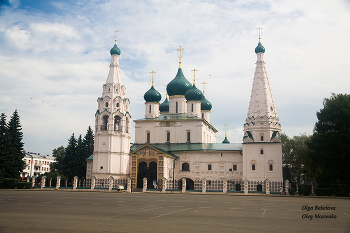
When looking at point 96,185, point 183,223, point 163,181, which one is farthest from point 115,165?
point 183,223

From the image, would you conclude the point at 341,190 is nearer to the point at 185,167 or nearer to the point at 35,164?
the point at 185,167

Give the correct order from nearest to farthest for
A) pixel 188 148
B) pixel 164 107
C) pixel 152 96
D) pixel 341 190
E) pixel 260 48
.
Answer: pixel 341 190 → pixel 260 48 → pixel 188 148 → pixel 152 96 → pixel 164 107

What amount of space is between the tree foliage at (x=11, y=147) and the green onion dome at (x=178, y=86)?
20.2 meters

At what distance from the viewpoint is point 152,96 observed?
48938 millimetres

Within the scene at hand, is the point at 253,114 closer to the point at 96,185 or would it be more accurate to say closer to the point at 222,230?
the point at 96,185

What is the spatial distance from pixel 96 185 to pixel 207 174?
13.1m

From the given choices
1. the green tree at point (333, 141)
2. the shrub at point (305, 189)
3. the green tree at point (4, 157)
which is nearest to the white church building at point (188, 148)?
the shrub at point (305, 189)

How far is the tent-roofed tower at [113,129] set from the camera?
4222cm

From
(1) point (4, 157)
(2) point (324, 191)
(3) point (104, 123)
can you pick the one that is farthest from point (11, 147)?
(2) point (324, 191)

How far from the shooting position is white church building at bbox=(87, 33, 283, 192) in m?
40.5

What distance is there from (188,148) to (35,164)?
4889 centimetres

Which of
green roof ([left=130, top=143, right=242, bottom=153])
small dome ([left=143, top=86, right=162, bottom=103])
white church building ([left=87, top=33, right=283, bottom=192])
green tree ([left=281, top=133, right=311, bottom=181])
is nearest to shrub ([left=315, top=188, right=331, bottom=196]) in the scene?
white church building ([left=87, top=33, right=283, bottom=192])

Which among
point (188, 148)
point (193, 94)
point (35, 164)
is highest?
point (193, 94)

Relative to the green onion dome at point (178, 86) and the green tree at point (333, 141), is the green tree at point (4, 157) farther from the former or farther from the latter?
the green tree at point (333, 141)
